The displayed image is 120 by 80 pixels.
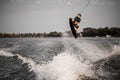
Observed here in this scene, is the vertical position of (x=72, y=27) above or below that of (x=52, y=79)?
above

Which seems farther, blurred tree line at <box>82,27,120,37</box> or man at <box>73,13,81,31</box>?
blurred tree line at <box>82,27,120,37</box>

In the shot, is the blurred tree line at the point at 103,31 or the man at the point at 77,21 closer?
the man at the point at 77,21

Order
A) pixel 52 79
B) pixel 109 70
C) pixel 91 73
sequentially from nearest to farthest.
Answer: pixel 52 79, pixel 91 73, pixel 109 70

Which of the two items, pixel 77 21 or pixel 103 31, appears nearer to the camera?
pixel 77 21

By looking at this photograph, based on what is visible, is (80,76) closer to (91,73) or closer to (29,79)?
(91,73)

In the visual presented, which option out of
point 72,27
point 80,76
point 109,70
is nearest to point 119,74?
point 109,70

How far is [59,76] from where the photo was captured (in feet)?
37.6

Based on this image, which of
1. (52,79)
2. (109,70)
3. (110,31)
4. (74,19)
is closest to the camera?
(52,79)

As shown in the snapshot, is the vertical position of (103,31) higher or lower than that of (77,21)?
lower

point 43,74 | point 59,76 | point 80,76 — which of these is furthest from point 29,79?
point 80,76

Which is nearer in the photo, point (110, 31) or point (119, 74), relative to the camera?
point (119, 74)

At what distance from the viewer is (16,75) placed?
44.0 feet

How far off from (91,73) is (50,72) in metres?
3.80

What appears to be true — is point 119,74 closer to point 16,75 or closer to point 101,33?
point 16,75
